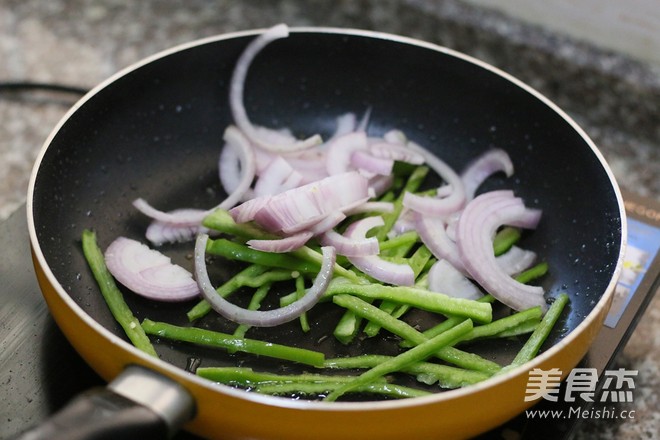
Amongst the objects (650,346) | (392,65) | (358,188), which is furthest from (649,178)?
(358,188)

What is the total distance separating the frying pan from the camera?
703 millimetres

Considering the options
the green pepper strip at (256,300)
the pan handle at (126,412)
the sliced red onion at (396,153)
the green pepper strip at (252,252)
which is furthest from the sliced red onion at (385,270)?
the pan handle at (126,412)

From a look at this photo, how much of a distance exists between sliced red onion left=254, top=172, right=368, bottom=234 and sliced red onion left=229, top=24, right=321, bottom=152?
175 mm

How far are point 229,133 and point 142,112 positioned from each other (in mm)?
145

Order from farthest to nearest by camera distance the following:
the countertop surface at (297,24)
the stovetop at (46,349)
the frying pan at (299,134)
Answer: the countertop surface at (297,24) < the stovetop at (46,349) < the frying pan at (299,134)

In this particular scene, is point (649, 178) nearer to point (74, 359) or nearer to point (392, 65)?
point (392, 65)

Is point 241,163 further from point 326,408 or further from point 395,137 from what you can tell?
point 326,408

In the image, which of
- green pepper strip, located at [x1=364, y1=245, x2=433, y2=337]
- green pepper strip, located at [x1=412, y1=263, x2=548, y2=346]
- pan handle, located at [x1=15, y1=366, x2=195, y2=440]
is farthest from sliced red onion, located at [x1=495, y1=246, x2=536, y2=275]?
pan handle, located at [x1=15, y1=366, x2=195, y2=440]

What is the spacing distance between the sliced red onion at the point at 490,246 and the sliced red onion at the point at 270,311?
20cm

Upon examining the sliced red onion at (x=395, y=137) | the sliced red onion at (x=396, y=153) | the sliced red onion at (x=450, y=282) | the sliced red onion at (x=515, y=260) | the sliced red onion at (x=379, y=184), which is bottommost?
the sliced red onion at (x=450, y=282)

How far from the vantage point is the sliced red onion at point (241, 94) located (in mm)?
1197

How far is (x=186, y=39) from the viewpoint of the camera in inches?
69.3

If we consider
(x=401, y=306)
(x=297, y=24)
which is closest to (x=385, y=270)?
(x=401, y=306)

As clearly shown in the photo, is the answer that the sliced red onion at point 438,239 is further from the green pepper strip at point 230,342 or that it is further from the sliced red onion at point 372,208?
the green pepper strip at point 230,342
